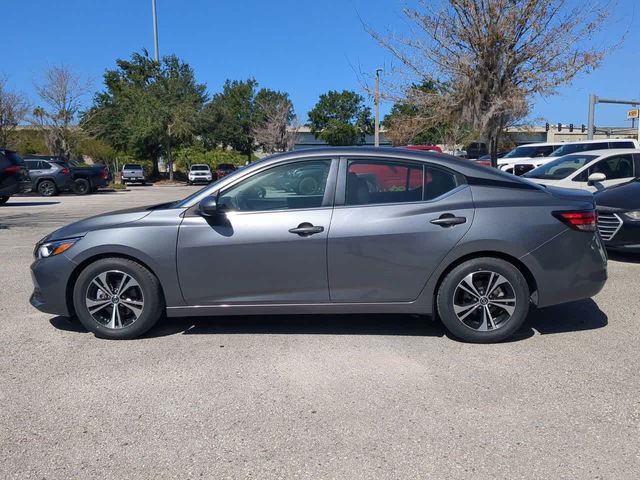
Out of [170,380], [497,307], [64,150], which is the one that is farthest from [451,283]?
[64,150]

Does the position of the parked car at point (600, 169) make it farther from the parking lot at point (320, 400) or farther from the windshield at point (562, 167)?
the parking lot at point (320, 400)

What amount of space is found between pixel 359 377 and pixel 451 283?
116 cm

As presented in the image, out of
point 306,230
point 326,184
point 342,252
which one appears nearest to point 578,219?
point 342,252

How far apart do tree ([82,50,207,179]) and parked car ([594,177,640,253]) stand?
3487cm


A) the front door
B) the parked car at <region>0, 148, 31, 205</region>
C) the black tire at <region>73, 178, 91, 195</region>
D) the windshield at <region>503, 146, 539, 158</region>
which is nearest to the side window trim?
the front door

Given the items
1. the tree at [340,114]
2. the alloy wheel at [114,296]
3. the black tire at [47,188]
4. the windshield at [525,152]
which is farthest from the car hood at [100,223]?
the tree at [340,114]

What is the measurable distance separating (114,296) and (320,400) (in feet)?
6.96

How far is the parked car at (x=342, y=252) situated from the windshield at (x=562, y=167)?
22.0ft

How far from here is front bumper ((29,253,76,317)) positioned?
15.3 ft

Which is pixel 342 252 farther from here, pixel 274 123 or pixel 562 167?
pixel 274 123

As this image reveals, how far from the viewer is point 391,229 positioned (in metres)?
4.51

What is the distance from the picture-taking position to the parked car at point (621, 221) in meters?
7.48

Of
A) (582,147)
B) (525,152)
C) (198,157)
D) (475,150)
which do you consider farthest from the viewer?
(198,157)

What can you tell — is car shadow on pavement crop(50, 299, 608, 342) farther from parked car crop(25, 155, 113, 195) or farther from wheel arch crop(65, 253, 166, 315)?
parked car crop(25, 155, 113, 195)
